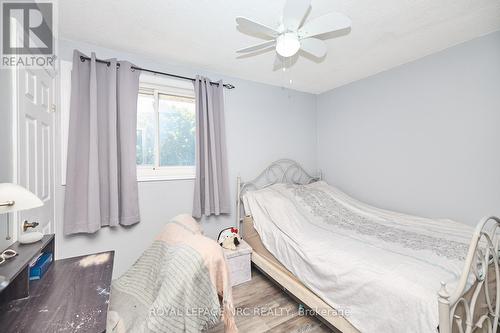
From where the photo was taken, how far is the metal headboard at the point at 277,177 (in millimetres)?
2812

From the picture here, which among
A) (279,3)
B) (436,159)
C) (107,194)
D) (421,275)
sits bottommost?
(421,275)

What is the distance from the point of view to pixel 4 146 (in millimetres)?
1119

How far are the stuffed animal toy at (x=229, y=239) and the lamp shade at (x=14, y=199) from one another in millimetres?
1758

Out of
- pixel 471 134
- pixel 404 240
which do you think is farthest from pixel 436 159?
pixel 404 240

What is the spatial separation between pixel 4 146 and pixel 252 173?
227cm

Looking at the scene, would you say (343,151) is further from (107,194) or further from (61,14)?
(61,14)

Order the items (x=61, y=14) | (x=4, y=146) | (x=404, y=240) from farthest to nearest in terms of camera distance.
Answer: (x=404, y=240)
(x=61, y=14)
(x=4, y=146)

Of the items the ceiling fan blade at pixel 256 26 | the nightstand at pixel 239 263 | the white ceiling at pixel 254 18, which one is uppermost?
the white ceiling at pixel 254 18

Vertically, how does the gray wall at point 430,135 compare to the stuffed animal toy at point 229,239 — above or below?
above

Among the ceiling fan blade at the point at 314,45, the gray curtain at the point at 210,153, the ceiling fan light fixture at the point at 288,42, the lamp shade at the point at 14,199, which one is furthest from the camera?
the gray curtain at the point at 210,153

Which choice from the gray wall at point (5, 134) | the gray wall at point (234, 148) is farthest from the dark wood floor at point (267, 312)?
the gray wall at point (5, 134)

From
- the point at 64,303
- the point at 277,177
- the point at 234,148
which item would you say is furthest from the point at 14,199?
the point at 277,177

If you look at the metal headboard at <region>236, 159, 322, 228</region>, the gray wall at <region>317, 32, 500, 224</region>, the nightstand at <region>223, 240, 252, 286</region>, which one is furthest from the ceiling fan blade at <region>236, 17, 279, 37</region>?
the nightstand at <region>223, 240, 252, 286</region>

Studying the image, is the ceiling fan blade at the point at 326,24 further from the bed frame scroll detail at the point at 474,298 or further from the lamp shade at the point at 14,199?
the lamp shade at the point at 14,199
